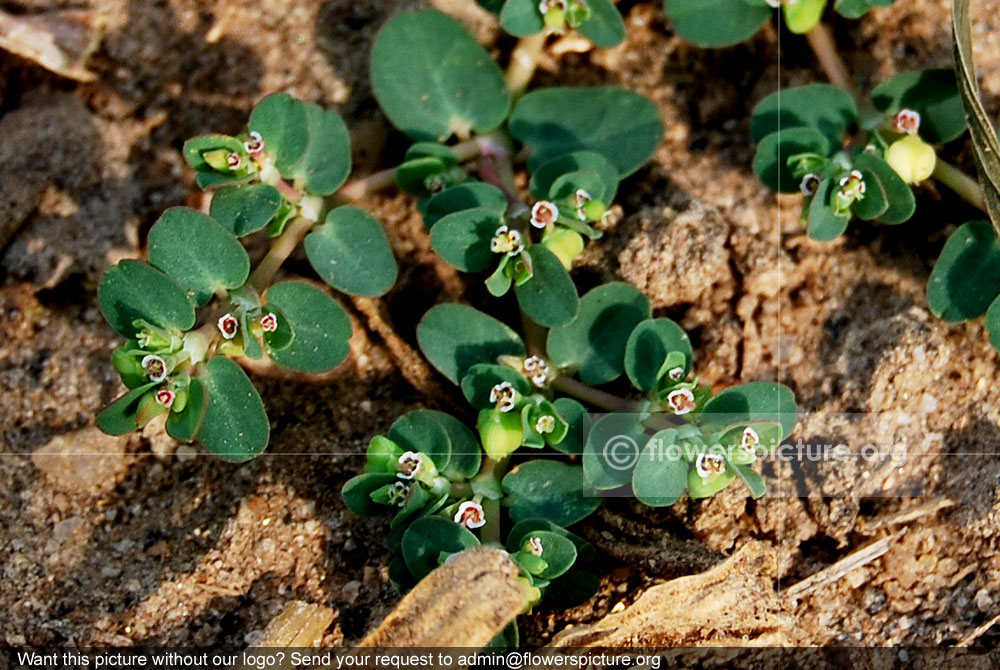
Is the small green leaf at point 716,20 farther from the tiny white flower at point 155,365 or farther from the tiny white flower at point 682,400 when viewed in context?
the tiny white flower at point 155,365

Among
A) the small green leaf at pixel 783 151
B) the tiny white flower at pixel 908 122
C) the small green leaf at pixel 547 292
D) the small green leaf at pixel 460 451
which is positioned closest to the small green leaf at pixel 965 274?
the tiny white flower at pixel 908 122

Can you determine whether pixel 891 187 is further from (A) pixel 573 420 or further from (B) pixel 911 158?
(A) pixel 573 420

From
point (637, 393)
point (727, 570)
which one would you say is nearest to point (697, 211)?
point (637, 393)

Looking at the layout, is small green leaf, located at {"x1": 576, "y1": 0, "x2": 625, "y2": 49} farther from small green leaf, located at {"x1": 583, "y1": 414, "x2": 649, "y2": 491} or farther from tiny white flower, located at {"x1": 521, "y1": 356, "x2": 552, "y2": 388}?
small green leaf, located at {"x1": 583, "y1": 414, "x2": 649, "y2": 491}

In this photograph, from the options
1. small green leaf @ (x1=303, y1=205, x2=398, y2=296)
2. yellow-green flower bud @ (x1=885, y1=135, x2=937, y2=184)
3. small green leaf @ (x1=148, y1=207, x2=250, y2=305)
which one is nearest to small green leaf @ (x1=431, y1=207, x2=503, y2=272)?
small green leaf @ (x1=303, y1=205, x2=398, y2=296)

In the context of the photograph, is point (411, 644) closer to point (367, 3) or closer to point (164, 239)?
point (164, 239)

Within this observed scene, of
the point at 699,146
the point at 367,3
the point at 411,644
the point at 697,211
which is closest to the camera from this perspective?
the point at 411,644

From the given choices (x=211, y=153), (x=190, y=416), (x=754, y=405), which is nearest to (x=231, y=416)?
(x=190, y=416)
